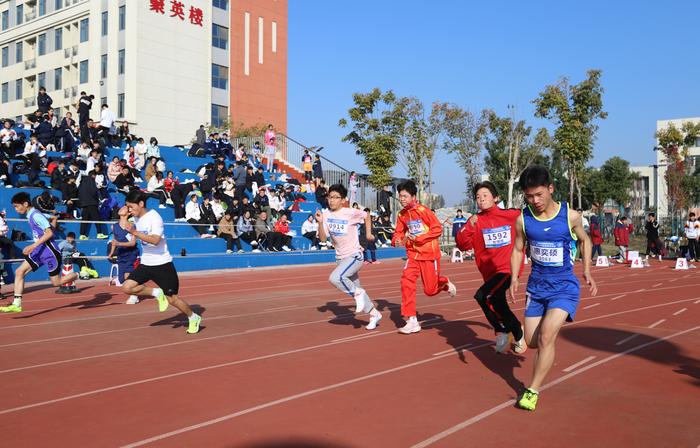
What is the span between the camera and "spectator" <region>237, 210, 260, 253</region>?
23156mm

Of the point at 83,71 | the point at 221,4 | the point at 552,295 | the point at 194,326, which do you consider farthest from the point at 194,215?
the point at 221,4

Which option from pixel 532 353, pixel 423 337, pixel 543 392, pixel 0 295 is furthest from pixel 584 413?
pixel 0 295

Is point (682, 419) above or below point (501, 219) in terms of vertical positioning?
below

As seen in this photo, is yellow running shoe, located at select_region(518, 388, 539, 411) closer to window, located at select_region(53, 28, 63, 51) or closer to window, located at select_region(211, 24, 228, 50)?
window, located at select_region(211, 24, 228, 50)

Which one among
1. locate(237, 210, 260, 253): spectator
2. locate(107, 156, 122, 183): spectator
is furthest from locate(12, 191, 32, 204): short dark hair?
locate(237, 210, 260, 253): spectator

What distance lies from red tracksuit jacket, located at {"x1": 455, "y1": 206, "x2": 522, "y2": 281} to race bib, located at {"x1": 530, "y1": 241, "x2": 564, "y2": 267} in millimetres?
1940

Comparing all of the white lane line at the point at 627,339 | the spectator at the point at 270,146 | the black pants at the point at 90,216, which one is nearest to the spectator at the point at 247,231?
the black pants at the point at 90,216

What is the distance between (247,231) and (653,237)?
53.4 ft

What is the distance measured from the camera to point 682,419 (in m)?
5.16

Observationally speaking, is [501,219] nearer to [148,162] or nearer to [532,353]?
[532,353]

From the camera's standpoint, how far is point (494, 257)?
7.80m

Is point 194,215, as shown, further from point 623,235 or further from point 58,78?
point 58,78

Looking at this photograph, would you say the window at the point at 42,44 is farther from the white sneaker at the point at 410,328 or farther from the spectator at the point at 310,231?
the white sneaker at the point at 410,328

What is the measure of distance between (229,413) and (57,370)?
275 centimetres
